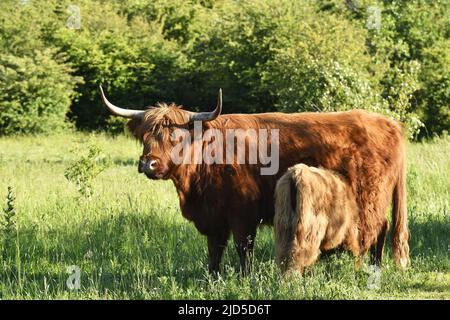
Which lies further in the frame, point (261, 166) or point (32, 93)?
point (32, 93)

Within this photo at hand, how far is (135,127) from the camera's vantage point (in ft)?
23.6

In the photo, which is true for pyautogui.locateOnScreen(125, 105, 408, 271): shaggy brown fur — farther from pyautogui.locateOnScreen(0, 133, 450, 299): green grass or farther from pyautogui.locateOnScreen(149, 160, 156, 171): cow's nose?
pyautogui.locateOnScreen(0, 133, 450, 299): green grass

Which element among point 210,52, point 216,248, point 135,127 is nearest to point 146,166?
point 135,127

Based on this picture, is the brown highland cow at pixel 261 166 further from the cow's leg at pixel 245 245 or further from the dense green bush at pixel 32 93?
the dense green bush at pixel 32 93

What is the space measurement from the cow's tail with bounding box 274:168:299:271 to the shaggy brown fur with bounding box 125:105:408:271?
486 mm

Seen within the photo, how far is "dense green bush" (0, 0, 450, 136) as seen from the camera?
78.2 feet

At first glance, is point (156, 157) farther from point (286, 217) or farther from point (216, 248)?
Answer: point (286, 217)

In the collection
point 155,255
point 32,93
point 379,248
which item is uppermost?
point 32,93

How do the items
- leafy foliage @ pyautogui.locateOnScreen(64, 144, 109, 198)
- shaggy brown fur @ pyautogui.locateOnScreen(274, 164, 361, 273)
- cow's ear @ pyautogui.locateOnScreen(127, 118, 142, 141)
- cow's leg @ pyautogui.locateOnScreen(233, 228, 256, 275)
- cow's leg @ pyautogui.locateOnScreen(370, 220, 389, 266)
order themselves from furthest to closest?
1. leafy foliage @ pyautogui.locateOnScreen(64, 144, 109, 198)
2. cow's leg @ pyautogui.locateOnScreen(370, 220, 389, 266)
3. cow's ear @ pyautogui.locateOnScreen(127, 118, 142, 141)
4. cow's leg @ pyautogui.locateOnScreen(233, 228, 256, 275)
5. shaggy brown fur @ pyautogui.locateOnScreen(274, 164, 361, 273)

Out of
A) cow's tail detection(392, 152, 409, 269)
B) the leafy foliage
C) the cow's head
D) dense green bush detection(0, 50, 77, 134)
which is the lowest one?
cow's tail detection(392, 152, 409, 269)

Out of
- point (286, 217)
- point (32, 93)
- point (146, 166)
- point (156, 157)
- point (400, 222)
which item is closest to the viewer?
point (286, 217)

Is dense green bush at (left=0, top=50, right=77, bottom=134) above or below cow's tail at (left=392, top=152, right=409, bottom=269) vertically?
above

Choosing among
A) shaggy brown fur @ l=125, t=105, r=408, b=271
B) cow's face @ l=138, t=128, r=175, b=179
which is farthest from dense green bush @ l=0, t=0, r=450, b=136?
cow's face @ l=138, t=128, r=175, b=179

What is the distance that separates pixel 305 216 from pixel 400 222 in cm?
176
